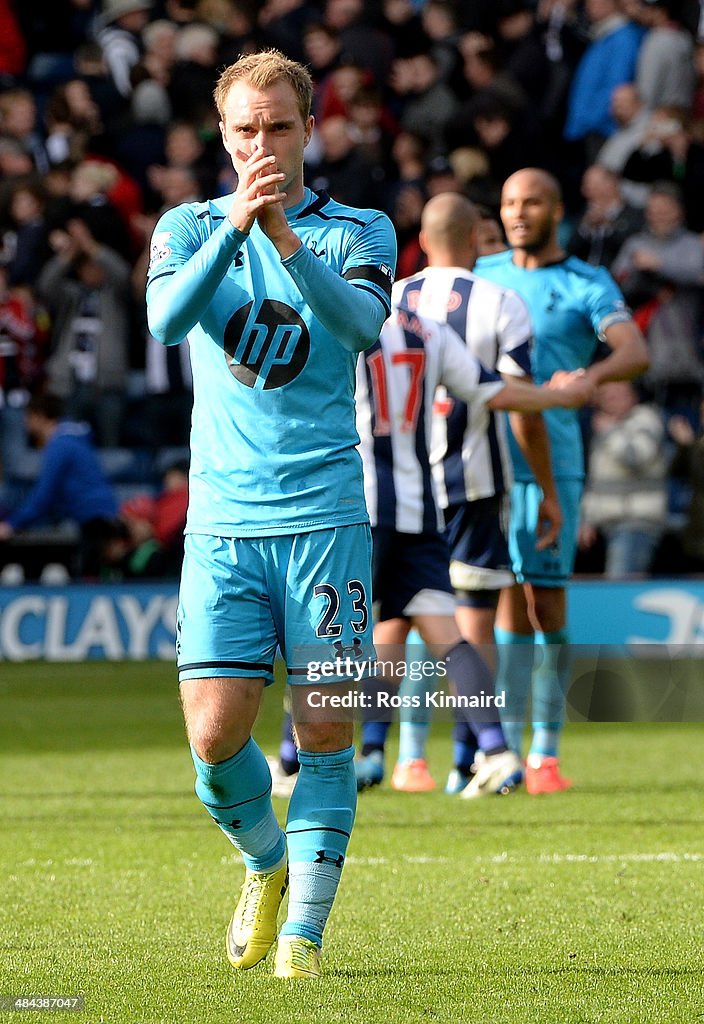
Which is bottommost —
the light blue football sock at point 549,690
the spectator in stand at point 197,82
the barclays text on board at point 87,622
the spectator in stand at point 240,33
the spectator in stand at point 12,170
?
the barclays text on board at point 87,622

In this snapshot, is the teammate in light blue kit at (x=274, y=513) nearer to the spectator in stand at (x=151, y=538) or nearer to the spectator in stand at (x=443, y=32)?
the spectator in stand at (x=151, y=538)

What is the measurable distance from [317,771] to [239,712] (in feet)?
0.82

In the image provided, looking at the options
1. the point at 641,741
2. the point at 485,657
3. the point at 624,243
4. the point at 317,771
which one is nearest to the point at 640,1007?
the point at 317,771

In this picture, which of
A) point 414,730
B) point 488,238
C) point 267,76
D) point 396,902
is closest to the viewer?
point 267,76

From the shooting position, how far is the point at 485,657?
7.88 meters

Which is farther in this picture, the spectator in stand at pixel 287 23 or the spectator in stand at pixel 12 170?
the spectator in stand at pixel 287 23

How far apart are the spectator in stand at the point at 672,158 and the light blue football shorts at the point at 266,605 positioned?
38.8 ft

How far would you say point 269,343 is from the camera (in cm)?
418

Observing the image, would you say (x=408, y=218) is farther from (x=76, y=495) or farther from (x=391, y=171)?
(x=76, y=495)

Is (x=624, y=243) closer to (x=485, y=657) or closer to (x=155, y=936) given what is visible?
(x=485, y=657)

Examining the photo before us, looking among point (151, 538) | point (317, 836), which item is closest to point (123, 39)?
point (151, 538)

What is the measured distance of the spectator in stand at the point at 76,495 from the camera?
1423cm

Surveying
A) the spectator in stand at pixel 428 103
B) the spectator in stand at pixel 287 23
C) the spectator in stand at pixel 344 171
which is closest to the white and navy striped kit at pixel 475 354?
the spectator in stand at pixel 344 171

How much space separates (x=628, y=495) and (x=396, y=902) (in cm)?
860
